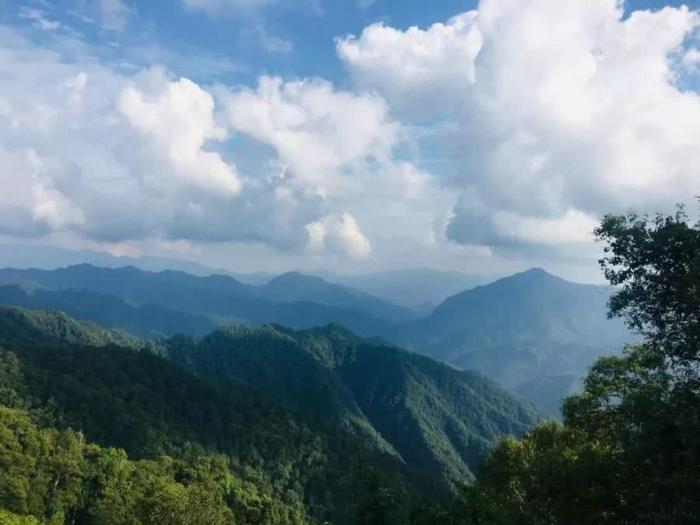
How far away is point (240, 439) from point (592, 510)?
179 m

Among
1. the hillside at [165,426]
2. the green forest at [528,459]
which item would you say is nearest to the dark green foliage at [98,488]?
the green forest at [528,459]

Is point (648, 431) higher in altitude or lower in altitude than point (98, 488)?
higher

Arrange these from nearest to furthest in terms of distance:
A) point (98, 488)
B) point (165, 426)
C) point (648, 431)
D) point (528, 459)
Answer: point (648, 431) → point (528, 459) → point (98, 488) → point (165, 426)

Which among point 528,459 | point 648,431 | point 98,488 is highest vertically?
point 648,431

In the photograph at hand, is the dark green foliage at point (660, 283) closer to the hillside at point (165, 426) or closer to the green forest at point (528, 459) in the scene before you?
the green forest at point (528, 459)

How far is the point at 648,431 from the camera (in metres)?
19.9

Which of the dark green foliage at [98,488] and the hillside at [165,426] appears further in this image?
the hillside at [165,426]

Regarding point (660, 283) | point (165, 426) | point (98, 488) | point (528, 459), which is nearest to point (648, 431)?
point (660, 283)

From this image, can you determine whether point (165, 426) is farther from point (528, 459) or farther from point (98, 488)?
point (528, 459)

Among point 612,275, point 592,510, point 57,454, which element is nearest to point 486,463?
point 592,510

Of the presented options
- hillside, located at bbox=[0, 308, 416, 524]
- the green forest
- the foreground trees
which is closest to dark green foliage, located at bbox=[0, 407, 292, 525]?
the green forest

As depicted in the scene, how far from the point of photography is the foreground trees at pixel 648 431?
64.0ft

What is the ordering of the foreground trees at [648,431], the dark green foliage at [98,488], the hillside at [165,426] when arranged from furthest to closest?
the hillside at [165,426] → the dark green foliage at [98,488] → the foreground trees at [648,431]

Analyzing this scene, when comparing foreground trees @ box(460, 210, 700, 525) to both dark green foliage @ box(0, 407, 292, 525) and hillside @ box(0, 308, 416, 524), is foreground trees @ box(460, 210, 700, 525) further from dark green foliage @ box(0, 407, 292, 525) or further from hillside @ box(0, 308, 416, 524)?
hillside @ box(0, 308, 416, 524)
